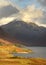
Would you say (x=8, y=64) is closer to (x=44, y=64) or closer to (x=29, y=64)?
(x=29, y=64)

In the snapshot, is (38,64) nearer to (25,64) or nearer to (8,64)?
(25,64)

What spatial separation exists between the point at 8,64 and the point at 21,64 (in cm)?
451

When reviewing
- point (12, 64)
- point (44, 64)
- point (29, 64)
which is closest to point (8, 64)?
point (12, 64)

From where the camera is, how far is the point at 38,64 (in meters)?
87.2

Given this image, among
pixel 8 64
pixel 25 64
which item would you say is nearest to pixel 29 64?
pixel 25 64

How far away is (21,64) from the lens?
279ft

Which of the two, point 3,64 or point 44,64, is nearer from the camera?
point 3,64

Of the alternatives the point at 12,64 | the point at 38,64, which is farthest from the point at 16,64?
the point at 38,64

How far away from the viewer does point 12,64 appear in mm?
83562

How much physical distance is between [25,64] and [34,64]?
11.4 ft

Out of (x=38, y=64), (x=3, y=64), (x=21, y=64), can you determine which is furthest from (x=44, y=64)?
(x=3, y=64)

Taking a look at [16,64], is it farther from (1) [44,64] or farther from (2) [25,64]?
(1) [44,64]

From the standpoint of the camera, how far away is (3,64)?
83062 millimetres

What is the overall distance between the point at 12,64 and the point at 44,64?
39.0 ft
